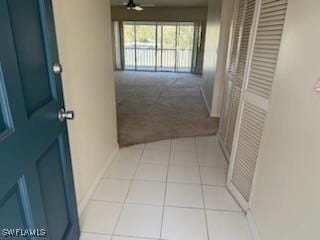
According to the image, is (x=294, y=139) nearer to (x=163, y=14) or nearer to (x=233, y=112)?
(x=233, y=112)

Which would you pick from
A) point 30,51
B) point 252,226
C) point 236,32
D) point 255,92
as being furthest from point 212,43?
point 30,51

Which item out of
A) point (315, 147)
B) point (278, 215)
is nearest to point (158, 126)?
point (278, 215)

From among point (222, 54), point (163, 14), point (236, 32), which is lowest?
point (222, 54)

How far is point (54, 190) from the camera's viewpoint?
49.1 inches

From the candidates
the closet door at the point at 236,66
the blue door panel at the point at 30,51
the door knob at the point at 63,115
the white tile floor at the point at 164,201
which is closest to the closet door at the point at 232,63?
the closet door at the point at 236,66

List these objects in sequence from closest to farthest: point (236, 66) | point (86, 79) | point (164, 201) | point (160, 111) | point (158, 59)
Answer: point (86, 79) < point (164, 201) < point (236, 66) < point (160, 111) < point (158, 59)

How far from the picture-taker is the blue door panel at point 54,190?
113 centimetres

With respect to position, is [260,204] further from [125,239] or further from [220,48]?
[220,48]

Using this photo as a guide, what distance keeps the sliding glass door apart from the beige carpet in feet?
6.48

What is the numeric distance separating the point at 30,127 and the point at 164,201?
1.34m

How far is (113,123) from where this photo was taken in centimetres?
268

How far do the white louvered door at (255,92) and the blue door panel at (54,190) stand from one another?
131 cm

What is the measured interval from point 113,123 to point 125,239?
1.36 m

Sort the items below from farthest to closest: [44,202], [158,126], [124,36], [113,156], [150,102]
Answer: [124,36] < [150,102] < [158,126] < [113,156] < [44,202]
